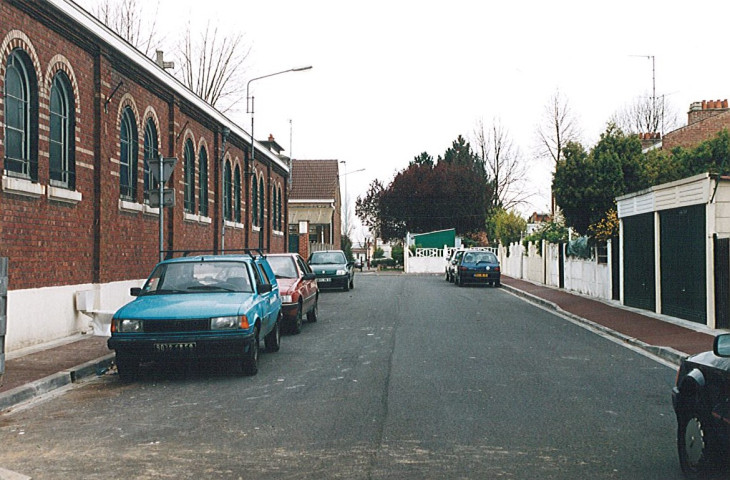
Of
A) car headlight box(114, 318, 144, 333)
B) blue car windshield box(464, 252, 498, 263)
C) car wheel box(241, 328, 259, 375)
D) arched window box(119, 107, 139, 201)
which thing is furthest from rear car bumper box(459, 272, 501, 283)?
car headlight box(114, 318, 144, 333)

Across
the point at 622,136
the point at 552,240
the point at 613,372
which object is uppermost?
the point at 622,136

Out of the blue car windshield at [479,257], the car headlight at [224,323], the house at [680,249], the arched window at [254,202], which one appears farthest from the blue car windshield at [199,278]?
the blue car windshield at [479,257]

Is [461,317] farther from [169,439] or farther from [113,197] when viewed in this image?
[169,439]

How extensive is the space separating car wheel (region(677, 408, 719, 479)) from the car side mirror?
0.50 m

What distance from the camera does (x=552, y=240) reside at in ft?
108

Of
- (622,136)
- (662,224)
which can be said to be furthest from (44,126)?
(622,136)

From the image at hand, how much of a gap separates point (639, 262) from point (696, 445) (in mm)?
15750

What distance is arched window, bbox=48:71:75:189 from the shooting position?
13766mm

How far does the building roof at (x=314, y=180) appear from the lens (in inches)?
2454

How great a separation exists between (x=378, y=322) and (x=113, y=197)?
6310mm

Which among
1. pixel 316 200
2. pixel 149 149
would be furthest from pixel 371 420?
pixel 316 200

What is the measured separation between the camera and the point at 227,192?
28.7 metres

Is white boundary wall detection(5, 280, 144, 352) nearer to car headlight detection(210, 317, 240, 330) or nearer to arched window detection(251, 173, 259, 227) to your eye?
car headlight detection(210, 317, 240, 330)

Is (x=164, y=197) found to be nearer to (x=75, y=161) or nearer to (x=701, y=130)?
(x=75, y=161)
